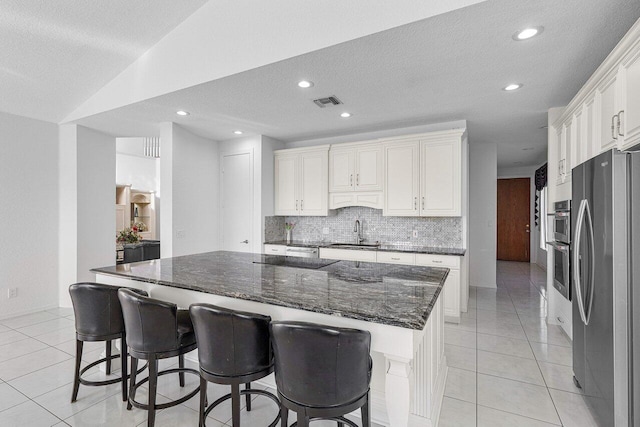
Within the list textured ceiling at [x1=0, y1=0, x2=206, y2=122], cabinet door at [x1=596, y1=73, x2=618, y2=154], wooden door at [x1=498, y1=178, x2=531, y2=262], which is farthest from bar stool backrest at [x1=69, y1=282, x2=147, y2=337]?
wooden door at [x1=498, y1=178, x2=531, y2=262]

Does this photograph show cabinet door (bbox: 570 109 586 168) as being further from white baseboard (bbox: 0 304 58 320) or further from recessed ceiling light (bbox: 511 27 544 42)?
white baseboard (bbox: 0 304 58 320)

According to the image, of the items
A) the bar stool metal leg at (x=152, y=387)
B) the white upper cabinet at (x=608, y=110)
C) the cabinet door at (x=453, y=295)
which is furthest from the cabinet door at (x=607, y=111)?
the bar stool metal leg at (x=152, y=387)

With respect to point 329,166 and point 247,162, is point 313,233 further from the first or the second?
point 247,162

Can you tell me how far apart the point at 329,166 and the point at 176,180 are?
7.23 feet

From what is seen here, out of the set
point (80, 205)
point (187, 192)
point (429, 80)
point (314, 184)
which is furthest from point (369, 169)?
point (80, 205)

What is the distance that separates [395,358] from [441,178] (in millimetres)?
3039

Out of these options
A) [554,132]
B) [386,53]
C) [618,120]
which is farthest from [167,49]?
[554,132]

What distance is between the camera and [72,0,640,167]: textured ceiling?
1.95 metres

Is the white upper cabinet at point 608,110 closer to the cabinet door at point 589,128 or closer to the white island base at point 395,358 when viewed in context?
the cabinet door at point 589,128

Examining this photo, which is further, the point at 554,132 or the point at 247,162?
the point at 247,162

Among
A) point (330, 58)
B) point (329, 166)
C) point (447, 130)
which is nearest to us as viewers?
point (330, 58)

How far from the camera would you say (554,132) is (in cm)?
364

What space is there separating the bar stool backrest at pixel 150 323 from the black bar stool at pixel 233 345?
0.86 ft

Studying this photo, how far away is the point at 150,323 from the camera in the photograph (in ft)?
5.82
